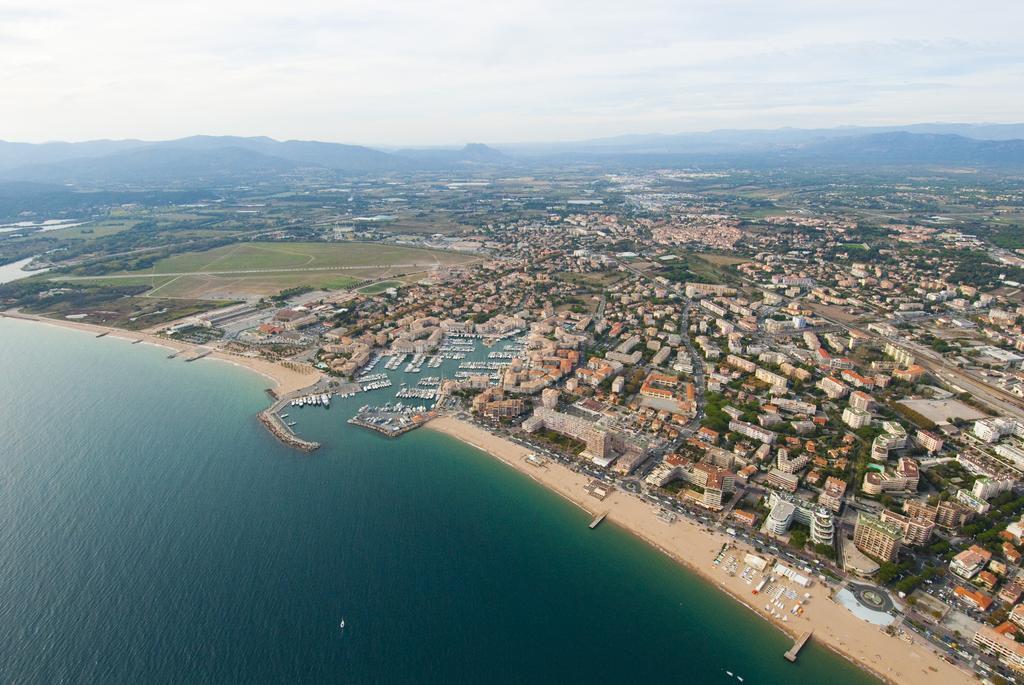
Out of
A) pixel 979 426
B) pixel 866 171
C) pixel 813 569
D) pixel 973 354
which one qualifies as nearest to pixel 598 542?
pixel 813 569

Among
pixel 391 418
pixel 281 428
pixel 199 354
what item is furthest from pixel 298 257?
pixel 391 418

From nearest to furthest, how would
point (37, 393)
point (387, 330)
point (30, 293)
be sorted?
point (37, 393) → point (387, 330) → point (30, 293)

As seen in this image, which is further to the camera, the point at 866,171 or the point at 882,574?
the point at 866,171

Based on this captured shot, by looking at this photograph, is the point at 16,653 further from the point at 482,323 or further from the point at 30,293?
the point at 30,293

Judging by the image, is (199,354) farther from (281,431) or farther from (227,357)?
(281,431)

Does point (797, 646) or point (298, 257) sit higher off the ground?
point (298, 257)

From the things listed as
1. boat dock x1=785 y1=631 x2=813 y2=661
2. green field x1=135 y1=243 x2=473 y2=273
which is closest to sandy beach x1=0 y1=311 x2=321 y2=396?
green field x1=135 y1=243 x2=473 y2=273
